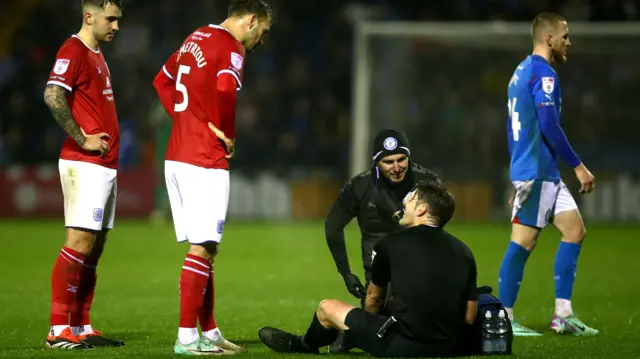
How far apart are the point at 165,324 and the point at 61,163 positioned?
1.98m

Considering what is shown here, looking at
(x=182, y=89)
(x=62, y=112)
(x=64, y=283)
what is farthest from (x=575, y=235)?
(x=62, y=112)

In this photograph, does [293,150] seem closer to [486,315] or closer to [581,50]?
[581,50]

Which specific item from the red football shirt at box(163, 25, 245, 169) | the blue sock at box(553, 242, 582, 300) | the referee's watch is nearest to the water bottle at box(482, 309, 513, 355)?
the referee's watch

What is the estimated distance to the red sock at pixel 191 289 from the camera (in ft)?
22.8

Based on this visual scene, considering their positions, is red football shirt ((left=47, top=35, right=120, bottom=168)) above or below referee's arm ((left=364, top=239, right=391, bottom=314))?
above

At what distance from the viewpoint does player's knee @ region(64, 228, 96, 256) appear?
7621 millimetres

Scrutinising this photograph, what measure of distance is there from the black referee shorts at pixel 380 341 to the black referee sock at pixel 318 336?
23cm

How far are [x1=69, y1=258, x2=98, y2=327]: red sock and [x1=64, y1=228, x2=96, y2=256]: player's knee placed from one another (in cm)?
40

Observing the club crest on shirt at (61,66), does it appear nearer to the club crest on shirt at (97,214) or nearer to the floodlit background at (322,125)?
the club crest on shirt at (97,214)

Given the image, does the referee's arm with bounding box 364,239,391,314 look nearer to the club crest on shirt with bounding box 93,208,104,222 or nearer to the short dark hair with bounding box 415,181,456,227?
the short dark hair with bounding box 415,181,456,227

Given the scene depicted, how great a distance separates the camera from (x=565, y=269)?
890cm

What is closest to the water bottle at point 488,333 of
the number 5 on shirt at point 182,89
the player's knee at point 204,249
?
the player's knee at point 204,249

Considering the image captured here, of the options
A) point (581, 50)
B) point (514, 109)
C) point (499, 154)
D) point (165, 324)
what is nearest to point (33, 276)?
point (165, 324)

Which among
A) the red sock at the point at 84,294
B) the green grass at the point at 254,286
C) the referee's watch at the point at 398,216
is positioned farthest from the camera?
the green grass at the point at 254,286
